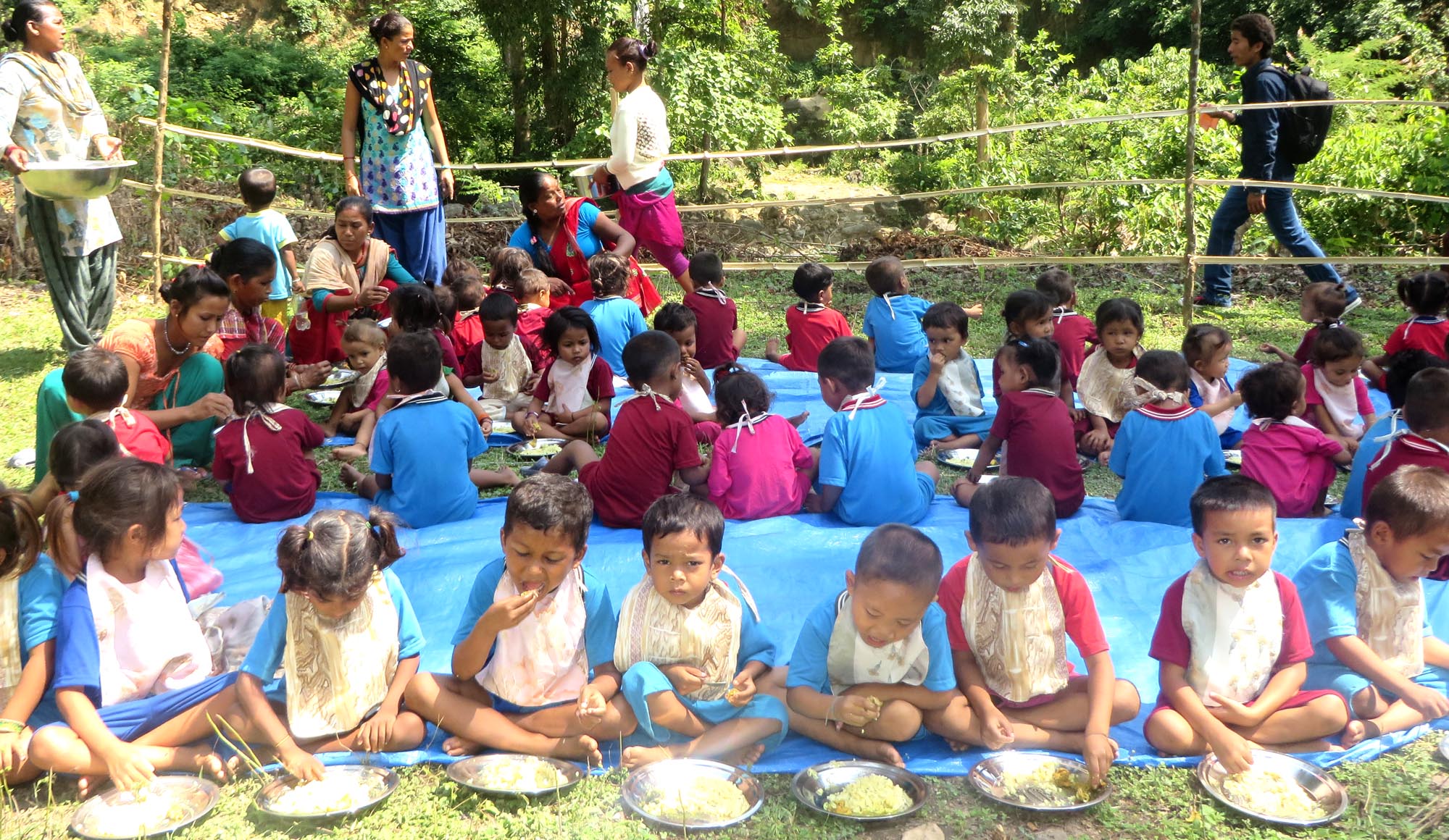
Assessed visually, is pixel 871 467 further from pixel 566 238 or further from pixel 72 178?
pixel 72 178

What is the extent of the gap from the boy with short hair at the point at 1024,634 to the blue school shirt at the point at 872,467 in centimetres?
110

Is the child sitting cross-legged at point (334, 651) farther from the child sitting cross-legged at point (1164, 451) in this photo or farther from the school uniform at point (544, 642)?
the child sitting cross-legged at point (1164, 451)

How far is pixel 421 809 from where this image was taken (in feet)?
8.54

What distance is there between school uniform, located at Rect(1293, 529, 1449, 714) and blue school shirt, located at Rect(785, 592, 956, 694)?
923mm

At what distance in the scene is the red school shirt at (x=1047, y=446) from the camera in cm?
406

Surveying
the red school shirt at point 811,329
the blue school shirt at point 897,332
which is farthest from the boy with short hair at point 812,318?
the blue school shirt at point 897,332

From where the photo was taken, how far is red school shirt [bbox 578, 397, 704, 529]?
13.2 feet

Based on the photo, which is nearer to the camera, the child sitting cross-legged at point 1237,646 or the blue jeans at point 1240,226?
the child sitting cross-legged at point 1237,646

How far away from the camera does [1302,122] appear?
711 cm

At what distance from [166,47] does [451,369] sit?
3.62 m

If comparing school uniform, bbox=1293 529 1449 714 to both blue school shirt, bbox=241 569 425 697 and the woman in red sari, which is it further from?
the woman in red sari

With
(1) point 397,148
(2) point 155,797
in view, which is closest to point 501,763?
(2) point 155,797

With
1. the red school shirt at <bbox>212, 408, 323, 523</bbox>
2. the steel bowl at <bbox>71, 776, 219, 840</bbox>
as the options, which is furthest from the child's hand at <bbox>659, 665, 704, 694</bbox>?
the red school shirt at <bbox>212, 408, 323, 523</bbox>

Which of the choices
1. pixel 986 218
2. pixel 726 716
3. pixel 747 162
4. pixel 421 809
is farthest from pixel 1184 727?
pixel 747 162
